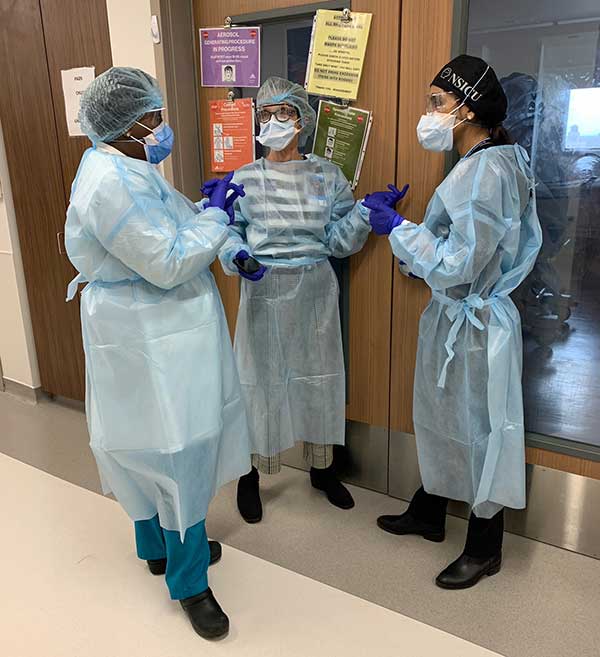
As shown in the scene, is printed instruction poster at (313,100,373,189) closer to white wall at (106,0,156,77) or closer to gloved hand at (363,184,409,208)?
gloved hand at (363,184,409,208)

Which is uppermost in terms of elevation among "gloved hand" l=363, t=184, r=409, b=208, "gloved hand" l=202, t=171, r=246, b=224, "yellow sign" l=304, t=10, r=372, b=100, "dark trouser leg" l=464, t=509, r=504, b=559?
"yellow sign" l=304, t=10, r=372, b=100

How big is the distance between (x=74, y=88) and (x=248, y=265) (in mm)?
1555

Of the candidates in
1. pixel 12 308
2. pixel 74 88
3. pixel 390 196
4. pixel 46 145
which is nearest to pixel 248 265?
pixel 390 196

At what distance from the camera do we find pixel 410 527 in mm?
2098

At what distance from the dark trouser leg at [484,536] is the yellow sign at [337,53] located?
1478 mm

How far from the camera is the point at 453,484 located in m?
1.89

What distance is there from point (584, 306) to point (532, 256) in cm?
34

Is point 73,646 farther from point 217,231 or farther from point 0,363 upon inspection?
point 0,363

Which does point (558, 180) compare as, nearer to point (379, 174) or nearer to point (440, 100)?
point (440, 100)

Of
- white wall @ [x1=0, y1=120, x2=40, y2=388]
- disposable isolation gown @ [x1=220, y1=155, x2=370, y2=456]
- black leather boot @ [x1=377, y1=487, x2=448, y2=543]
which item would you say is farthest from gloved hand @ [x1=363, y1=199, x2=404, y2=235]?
white wall @ [x1=0, y1=120, x2=40, y2=388]

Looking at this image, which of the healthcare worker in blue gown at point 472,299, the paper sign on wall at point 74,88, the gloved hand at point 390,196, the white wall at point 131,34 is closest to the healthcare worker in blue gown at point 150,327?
the gloved hand at point 390,196

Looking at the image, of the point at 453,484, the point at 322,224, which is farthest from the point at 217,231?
the point at 453,484

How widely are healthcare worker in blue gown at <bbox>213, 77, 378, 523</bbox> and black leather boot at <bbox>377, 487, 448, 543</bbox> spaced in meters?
0.36

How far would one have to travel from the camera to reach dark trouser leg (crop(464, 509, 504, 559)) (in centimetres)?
183
